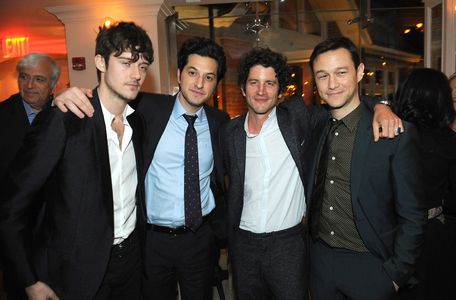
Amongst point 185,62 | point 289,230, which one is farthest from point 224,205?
point 185,62

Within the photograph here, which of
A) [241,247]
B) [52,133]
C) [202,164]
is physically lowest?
[241,247]

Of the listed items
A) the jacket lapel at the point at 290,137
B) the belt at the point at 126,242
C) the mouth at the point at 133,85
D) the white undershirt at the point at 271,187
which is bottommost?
the belt at the point at 126,242

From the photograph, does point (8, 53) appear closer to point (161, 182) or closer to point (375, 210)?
point (161, 182)

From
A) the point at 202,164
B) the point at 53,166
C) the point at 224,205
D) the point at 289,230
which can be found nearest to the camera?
the point at 53,166

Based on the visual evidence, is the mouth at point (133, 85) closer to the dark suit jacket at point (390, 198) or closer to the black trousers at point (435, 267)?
the dark suit jacket at point (390, 198)

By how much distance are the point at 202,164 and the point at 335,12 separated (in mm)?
5047

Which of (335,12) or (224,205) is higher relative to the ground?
(335,12)

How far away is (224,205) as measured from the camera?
2.40 metres

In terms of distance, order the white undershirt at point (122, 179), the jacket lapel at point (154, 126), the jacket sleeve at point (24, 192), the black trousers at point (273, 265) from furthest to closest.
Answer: the jacket lapel at point (154, 126) → the black trousers at point (273, 265) → the white undershirt at point (122, 179) → the jacket sleeve at point (24, 192)

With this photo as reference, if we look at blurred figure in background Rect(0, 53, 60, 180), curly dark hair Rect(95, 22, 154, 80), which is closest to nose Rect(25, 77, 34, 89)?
blurred figure in background Rect(0, 53, 60, 180)

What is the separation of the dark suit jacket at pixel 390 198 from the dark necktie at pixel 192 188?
3.05ft

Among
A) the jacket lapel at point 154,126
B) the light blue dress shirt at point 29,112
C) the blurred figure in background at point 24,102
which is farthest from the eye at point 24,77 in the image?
the jacket lapel at point 154,126

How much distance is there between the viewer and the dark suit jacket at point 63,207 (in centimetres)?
139

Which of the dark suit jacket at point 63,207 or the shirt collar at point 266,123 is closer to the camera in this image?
the dark suit jacket at point 63,207
